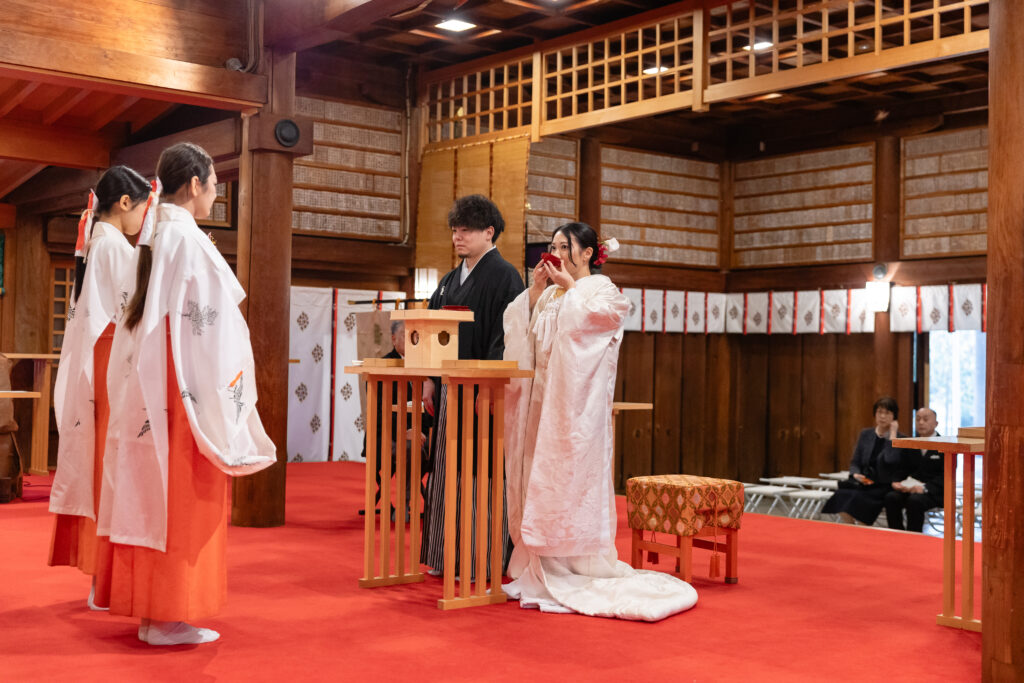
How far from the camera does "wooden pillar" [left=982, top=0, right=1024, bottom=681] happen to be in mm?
2746

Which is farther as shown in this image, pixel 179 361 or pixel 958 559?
pixel 958 559

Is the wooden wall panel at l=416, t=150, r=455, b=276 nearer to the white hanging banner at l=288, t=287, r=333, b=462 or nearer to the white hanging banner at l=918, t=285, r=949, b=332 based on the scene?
the white hanging banner at l=288, t=287, r=333, b=462

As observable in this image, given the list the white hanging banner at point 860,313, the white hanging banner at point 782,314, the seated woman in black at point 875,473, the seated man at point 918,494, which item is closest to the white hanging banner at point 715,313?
the white hanging banner at point 782,314

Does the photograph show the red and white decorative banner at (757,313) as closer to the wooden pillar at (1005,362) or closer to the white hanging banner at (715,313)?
the white hanging banner at (715,313)

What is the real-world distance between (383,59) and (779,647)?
24.1ft

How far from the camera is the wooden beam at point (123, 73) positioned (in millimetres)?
4945

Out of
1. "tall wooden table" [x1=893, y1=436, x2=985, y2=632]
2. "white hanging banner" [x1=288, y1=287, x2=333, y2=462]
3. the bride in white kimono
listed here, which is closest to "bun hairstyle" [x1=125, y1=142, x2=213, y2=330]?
the bride in white kimono

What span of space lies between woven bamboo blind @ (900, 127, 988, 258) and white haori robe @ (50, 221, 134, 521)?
769cm

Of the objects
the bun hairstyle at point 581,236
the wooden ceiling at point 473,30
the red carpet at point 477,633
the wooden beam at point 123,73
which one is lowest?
the red carpet at point 477,633

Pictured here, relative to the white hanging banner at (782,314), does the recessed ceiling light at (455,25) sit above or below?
above

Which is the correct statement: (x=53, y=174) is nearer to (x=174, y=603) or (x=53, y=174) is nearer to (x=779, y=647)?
(x=174, y=603)

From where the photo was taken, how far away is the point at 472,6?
791 cm

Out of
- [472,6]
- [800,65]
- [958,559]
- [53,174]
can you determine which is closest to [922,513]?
[958,559]

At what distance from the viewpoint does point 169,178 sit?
3.13 m
